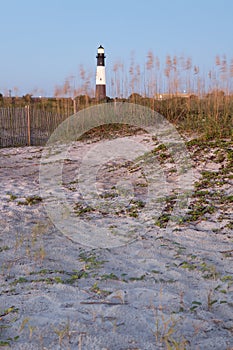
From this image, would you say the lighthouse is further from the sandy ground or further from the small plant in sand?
the small plant in sand

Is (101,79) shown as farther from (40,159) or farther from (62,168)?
(62,168)

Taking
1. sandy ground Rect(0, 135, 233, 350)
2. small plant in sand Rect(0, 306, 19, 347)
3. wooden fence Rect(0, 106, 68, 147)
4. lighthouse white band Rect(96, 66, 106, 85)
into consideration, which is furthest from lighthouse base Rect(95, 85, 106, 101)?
small plant in sand Rect(0, 306, 19, 347)

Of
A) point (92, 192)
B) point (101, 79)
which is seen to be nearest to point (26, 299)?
point (92, 192)

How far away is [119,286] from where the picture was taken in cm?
222

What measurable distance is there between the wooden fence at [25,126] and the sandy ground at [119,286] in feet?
19.1

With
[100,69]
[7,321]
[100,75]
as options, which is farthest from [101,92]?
[7,321]

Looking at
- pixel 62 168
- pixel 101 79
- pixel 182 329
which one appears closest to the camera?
pixel 182 329

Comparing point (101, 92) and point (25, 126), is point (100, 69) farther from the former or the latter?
point (25, 126)

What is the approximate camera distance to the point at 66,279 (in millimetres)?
2344

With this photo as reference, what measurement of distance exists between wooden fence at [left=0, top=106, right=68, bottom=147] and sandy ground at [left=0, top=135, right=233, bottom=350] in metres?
5.83

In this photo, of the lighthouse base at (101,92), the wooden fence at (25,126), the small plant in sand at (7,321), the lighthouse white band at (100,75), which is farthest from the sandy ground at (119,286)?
the lighthouse white band at (100,75)

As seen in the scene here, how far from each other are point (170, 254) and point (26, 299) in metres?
1.02

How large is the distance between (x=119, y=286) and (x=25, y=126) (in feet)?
25.9

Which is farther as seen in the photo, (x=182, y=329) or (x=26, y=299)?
(x=26, y=299)
